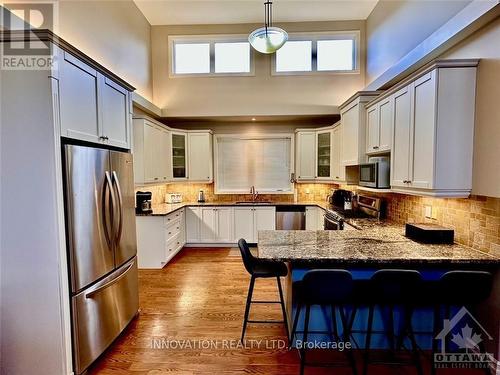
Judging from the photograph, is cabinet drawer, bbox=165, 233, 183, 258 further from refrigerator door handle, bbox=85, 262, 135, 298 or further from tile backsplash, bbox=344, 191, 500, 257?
tile backsplash, bbox=344, 191, 500, 257

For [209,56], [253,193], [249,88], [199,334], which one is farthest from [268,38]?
Answer: [199,334]

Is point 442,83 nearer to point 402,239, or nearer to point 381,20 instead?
point 402,239

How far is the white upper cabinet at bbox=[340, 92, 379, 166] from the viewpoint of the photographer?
11.4 ft

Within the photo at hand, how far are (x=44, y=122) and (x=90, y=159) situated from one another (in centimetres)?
38

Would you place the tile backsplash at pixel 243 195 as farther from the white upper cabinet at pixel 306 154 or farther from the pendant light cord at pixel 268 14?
the pendant light cord at pixel 268 14

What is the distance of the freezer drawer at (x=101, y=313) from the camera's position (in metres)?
1.91

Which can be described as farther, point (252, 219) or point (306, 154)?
point (306, 154)

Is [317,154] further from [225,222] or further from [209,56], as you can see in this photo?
[209,56]

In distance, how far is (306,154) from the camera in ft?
17.6

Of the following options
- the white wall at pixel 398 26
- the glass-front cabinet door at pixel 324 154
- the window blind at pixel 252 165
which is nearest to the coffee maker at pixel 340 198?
the glass-front cabinet door at pixel 324 154

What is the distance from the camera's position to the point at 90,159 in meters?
2.00

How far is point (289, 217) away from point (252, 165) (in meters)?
1.42

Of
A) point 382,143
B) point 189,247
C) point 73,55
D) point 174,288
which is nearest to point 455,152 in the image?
point 382,143

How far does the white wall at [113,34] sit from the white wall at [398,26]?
3.76 metres
